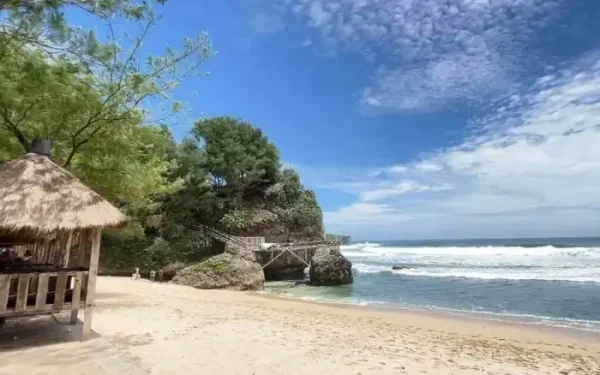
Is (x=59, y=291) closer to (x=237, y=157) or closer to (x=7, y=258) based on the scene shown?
(x=7, y=258)

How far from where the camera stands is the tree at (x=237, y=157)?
99.2ft

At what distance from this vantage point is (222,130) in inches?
1265

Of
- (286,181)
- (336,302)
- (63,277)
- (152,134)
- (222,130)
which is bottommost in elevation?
(336,302)

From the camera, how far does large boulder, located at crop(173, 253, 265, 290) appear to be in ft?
64.7

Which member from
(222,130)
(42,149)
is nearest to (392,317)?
(42,149)

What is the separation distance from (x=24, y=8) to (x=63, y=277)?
4041 millimetres

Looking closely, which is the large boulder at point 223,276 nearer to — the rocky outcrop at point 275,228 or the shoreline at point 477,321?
the shoreline at point 477,321

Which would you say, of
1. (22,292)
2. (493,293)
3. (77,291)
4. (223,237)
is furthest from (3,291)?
(223,237)

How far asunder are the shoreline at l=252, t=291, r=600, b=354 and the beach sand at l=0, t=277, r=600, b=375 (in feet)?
0.27

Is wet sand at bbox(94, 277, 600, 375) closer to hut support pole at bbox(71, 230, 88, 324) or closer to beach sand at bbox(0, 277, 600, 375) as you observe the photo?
beach sand at bbox(0, 277, 600, 375)

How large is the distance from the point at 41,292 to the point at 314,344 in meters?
4.70

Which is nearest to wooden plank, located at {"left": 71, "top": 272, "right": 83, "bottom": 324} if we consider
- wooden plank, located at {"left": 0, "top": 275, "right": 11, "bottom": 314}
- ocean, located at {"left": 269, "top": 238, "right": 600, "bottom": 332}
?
wooden plank, located at {"left": 0, "top": 275, "right": 11, "bottom": 314}

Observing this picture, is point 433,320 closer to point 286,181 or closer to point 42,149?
point 42,149

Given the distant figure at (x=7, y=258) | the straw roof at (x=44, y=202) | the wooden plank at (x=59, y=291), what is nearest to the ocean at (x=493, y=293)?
the distant figure at (x=7, y=258)
